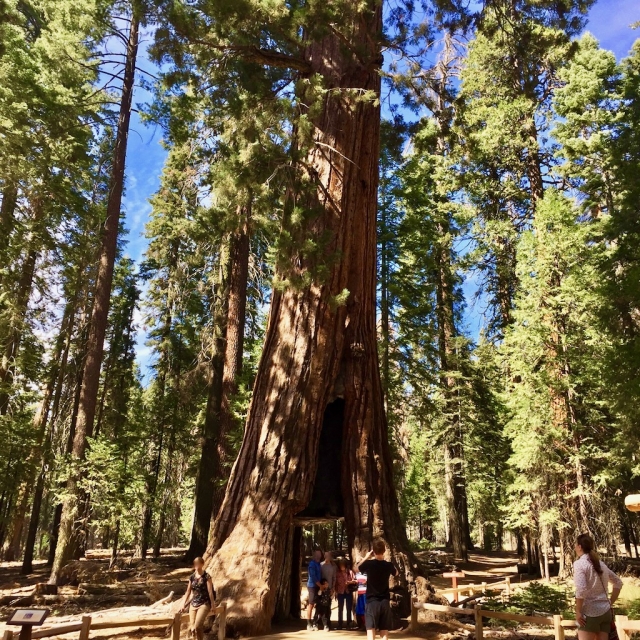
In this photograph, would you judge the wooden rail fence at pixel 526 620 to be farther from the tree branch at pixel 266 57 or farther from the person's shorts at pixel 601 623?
the tree branch at pixel 266 57

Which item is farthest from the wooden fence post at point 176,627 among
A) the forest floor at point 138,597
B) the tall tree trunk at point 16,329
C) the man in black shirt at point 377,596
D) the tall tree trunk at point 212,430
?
the tall tree trunk at point 16,329

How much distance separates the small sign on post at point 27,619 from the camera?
486 centimetres

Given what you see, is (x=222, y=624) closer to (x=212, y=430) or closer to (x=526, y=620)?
(x=526, y=620)

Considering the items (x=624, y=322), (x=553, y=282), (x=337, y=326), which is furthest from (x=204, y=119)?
(x=624, y=322)

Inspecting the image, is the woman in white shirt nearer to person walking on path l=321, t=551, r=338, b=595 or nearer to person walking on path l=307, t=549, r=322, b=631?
person walking on path l=307, t=549, r=322, b=631

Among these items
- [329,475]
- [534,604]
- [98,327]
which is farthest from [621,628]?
[98,327]

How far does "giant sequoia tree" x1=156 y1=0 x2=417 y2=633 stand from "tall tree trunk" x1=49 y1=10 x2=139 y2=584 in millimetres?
7911

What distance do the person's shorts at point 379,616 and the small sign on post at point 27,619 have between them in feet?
10.2

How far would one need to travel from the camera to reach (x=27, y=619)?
488cm

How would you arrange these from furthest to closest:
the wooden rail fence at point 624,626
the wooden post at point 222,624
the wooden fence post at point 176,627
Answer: the wooden post at point 222,624, the wooden fence post at point 176,627, the wooden rail fence at point 624,626

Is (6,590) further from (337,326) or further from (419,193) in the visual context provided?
(419,193)

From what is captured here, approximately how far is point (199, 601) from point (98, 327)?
10.7 meters

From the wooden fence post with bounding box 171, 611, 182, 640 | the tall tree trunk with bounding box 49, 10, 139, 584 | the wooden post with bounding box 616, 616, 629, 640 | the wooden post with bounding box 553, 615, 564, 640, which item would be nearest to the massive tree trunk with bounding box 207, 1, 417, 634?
the wooden fence post with bounding box 171, 611, 182, 640

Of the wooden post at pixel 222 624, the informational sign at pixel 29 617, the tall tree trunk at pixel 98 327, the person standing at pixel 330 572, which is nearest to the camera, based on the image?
the informational sign at pixel 29 617
